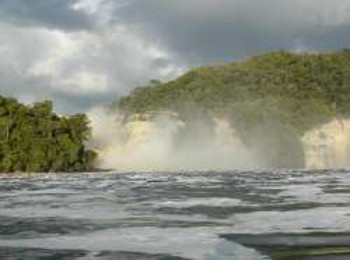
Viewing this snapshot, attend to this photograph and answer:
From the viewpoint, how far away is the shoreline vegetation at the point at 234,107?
108625 millimetres

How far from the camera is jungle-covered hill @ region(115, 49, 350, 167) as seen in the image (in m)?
147

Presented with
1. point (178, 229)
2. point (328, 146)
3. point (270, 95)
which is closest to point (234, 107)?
point (270, 95)

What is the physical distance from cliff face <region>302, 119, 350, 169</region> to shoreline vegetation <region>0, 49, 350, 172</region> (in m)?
1.51

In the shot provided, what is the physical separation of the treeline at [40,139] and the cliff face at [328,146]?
1735 inches

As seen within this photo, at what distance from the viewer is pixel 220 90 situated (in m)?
167

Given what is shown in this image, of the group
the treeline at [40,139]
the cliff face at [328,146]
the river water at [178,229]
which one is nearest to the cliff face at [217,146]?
the cliff face at [328,146]

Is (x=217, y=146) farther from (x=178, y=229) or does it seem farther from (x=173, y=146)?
(x=178, y=229)

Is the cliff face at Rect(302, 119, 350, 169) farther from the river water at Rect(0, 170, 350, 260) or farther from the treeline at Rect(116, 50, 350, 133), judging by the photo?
the river water at Rect(0, 170, 350, 260)

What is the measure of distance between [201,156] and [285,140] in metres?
15.7

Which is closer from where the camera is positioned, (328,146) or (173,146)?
(328,146)

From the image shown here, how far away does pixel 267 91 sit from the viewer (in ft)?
546

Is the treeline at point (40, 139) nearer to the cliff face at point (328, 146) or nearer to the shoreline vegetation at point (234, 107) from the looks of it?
the shoreline vegetation at point (234, 107)

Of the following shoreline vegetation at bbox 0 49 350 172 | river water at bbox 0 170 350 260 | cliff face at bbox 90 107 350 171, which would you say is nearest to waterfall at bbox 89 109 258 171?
cliff face at bbox 90 107 350 171

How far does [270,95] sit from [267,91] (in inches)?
115
